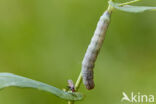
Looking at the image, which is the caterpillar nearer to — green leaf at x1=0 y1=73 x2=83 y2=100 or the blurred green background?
green leaf at x1=0 y1=73 x2=83 y2=100

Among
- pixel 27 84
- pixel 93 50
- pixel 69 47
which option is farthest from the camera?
pixel 69 47

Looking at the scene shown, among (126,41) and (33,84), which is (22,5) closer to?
(126,41)

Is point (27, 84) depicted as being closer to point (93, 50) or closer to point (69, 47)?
point (93, 50)

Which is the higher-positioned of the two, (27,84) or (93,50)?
(93,50)

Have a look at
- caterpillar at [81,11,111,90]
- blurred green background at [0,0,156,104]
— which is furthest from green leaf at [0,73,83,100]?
blurred green background at [0,0,156,104]

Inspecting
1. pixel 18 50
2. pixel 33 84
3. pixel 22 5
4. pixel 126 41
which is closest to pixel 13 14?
pixel 22 5

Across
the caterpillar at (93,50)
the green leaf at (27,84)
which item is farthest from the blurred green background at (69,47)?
the green leaf at (27,84)

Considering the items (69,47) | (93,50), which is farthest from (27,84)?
(69,47)

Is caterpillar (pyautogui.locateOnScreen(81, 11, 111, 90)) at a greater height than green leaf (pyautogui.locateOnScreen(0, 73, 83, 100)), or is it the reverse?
caterpillar (pyautogui.locateOnScreen(81, 11, 111, 90))

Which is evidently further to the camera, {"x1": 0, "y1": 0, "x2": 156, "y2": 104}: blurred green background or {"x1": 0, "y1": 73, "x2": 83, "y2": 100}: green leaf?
{"x1": 0, "y1": 0, "x2": 156, "y2": 104}: blurred green background
